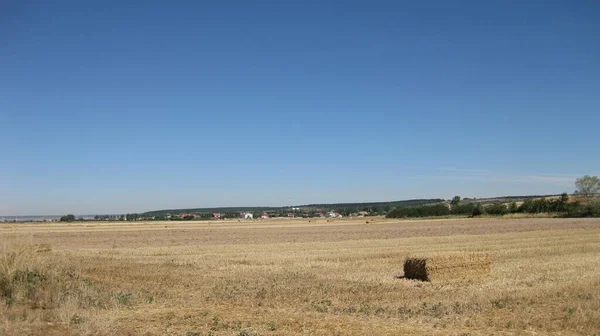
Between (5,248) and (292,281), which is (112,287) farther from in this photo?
(292,281)

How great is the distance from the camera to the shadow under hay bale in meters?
18.2

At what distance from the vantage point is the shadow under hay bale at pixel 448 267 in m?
18.2

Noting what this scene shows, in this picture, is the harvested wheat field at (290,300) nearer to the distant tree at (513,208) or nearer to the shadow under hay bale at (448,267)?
the shadow under hay bale at (448,267)

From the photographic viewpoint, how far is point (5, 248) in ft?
48.6

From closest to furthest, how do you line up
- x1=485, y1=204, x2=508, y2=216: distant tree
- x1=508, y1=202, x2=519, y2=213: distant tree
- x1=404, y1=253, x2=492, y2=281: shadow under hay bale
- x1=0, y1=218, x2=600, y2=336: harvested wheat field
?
x1=0, y1=218, x2=600, y2=336: harvested wheat field
x1=404, y1=253, x2=492, y2=281: shadow under hay bale
x1=485, y1=204, x2=508, y2=216: distant tree
x1=508, y1=202, x2=519, y2=213: distant tree

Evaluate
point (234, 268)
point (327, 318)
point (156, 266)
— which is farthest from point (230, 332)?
point (156, 266)

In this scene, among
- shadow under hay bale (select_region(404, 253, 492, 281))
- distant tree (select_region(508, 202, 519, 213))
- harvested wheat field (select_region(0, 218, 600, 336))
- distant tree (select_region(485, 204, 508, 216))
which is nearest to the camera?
harvested wheat field (select_region(0, 218, 600, 336))

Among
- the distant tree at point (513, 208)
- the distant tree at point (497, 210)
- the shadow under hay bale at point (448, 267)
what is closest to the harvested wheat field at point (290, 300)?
the shadow under hay bale at point (448, 267)

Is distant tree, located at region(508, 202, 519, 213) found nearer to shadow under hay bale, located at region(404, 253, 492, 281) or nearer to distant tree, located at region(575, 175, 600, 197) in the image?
distant tree, located at region(575, 175, 600, 197)

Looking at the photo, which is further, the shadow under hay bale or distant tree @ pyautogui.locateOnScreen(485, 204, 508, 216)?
distant tree @ pyautogui.locateOnScreen(485, 204, 508, 216)

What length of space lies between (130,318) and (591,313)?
32.3 feet

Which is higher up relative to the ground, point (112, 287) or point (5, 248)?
point (5, 248)

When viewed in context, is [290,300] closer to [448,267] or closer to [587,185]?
[448,267]

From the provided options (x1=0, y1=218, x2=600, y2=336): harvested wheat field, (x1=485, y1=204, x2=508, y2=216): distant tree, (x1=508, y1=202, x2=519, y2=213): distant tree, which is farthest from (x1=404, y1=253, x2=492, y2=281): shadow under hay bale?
(x1=508, y1=202, x2=519, y2=213): distant tree
